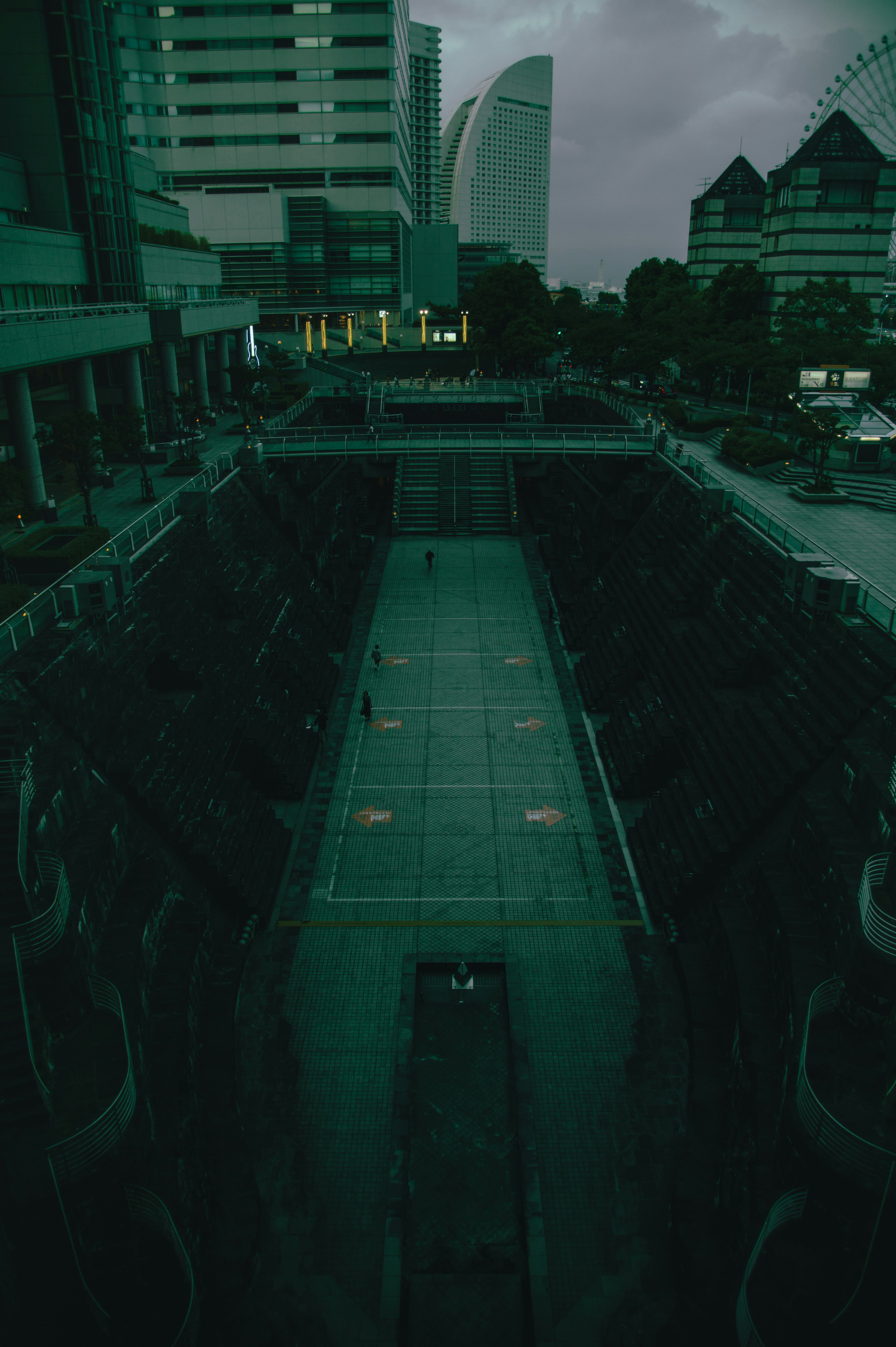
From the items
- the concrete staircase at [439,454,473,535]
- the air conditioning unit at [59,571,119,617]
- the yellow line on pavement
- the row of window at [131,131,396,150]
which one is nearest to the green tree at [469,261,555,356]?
the row of window at [131,131,396,150]

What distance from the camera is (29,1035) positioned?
988 cm

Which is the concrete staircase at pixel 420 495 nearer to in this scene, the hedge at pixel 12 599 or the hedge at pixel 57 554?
the hedge at pixel 57 554

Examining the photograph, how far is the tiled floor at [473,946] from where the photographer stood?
12.4m

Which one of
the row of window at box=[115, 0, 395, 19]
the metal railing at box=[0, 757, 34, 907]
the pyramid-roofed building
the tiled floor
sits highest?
the row of window at box=[115, 0, 395, 19]

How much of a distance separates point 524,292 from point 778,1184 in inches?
2965

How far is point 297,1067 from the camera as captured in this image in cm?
1477

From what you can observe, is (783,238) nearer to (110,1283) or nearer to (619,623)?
(619,623)

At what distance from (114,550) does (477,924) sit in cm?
1373

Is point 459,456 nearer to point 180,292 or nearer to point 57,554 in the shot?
point 180,292

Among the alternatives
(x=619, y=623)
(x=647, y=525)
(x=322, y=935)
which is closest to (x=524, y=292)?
(x=647, y=525)

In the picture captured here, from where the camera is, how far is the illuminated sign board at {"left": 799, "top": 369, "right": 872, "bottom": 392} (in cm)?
4366

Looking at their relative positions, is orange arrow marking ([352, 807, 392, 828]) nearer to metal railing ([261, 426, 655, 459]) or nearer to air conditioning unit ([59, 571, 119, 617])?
air conditioning unit ([59, 571, 119, 617])

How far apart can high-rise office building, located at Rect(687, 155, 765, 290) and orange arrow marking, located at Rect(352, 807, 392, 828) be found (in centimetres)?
8612

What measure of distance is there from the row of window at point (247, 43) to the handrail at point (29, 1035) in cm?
9719
